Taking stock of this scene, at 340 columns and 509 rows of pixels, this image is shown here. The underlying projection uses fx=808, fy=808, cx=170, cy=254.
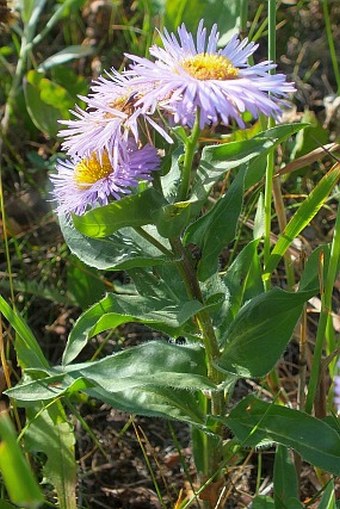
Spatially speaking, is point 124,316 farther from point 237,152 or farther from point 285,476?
point 285,476

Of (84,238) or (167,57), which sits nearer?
(167,57)

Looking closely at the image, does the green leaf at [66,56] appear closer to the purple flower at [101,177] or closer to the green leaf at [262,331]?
the purple flower at [101,177]

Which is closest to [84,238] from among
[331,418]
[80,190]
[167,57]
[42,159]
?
[80,190]

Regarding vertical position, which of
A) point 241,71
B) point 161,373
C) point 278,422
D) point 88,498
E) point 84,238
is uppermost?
point 241,71

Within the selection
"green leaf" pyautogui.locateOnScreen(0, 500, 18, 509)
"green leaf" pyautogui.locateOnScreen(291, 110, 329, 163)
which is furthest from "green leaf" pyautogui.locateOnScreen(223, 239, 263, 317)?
"green leaf" pyautogui.locateOnScreen(291, 110, 329, 163)

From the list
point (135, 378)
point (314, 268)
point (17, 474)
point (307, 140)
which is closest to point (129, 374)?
point (135, 378)

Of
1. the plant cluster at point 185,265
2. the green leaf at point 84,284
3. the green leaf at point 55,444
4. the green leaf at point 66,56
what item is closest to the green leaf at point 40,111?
the green leaf at point 66,56

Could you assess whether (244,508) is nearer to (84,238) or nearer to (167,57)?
(84,238)
